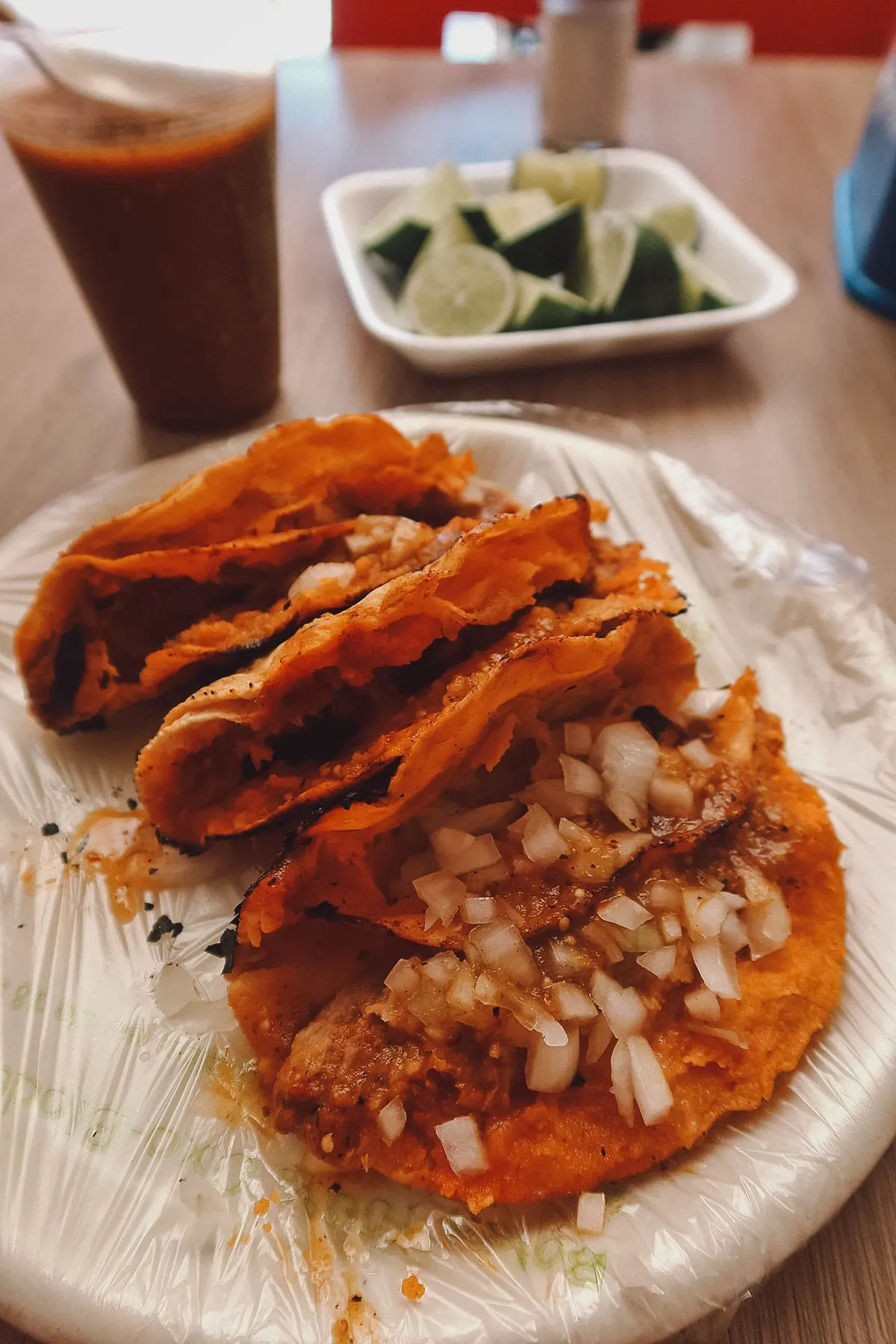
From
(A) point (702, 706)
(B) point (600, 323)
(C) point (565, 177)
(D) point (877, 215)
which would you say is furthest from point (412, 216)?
(A) point (702, 706)

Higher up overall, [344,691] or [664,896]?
[344,691]

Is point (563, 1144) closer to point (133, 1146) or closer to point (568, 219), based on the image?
point (133, 1146)

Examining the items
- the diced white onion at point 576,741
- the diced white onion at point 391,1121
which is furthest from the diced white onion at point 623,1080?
the diced white onion at point 576,741

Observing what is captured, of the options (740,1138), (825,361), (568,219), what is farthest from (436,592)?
(825,361)

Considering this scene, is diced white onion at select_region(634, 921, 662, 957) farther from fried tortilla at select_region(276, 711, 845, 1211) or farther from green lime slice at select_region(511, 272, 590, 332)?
green lime slice at select_region(511, 272, 590, 332)

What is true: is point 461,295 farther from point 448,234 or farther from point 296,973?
point 296,973

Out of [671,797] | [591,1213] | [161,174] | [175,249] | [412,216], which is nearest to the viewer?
[591,1213]

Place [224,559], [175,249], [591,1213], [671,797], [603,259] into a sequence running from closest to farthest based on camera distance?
[591,1213] → [671,797] → [224,559] → [175,249] → [603,259]
